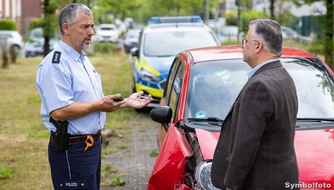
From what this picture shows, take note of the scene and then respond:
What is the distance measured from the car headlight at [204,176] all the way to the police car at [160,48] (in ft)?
26.0

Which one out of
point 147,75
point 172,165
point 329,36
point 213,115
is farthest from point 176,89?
point 329,36

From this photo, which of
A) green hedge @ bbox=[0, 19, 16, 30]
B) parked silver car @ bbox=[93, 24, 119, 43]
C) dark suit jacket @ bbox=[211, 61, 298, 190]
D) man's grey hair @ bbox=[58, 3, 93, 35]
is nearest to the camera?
dark suit jacket @ bbox=[211, 61, 298, 190]

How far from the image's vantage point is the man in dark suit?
11.3 feet

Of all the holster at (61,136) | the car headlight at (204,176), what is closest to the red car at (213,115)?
the car headlight at (204,176)

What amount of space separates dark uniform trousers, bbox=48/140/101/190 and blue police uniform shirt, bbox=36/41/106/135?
0.43 ft

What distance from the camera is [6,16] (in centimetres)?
5250

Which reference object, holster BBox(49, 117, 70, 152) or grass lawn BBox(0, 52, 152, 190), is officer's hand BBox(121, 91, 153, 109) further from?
grass lawn BBox(0, 52, 152, 190)

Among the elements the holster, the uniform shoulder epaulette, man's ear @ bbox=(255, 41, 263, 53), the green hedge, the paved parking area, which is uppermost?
man's ear @ bbox=(255, 41, 263, 53)

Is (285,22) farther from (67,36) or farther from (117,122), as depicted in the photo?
(67,36)

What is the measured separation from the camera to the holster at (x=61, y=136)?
441 cm

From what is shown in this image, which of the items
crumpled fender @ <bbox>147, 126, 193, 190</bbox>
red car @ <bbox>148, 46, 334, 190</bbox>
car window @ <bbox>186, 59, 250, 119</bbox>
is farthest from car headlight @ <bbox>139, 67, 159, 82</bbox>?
crumpled fender @ <bbox>147, 126, 193, 190</bbox>

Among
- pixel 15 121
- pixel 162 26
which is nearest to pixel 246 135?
pixel 15 121

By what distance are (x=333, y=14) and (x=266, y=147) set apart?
9.58 meters

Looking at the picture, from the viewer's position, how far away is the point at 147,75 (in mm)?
12914
